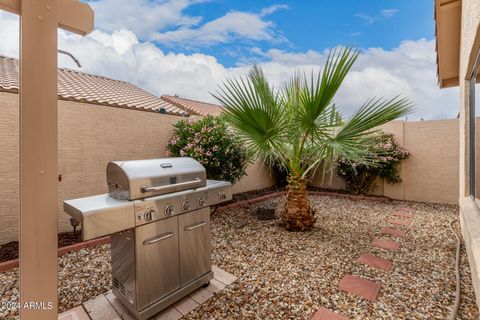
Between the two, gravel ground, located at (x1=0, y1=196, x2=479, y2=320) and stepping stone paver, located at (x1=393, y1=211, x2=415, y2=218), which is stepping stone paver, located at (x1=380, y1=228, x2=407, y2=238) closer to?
gravel ground, located at (x1=0, y1=196, x2=479, y2=320)

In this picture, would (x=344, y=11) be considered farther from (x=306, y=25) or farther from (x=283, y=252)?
(x=283, y=252)

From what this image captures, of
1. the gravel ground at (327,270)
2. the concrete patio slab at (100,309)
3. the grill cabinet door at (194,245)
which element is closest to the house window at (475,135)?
the gravel ground at (327,270)

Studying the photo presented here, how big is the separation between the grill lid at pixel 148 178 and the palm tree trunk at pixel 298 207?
7.62 feet

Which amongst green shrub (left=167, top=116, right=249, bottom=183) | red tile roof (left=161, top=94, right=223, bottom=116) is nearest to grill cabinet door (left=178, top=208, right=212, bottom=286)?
green shrub (left=167, top=116, right=249, bottom=183)

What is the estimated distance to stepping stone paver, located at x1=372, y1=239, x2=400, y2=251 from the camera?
3.70 metres

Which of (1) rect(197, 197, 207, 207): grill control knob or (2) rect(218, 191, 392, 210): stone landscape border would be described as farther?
(2) rect(218, 191, 392, 210): stone landscape border

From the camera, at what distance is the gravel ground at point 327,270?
2238mm

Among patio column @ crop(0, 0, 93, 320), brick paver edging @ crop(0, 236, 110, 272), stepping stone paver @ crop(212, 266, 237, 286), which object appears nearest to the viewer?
patio column @ crop(0, 0, 93, 320)

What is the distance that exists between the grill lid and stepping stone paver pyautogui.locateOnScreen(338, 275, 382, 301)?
202cm

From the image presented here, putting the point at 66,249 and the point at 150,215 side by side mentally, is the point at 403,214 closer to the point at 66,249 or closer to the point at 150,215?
the point at 150,215

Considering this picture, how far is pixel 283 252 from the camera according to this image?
3488 mm

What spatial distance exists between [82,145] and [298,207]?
4.27 m

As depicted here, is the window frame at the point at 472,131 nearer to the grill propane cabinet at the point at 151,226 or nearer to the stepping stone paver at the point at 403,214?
the stepping stone paver at the point at 403,214

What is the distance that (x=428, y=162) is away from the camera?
6840mm
